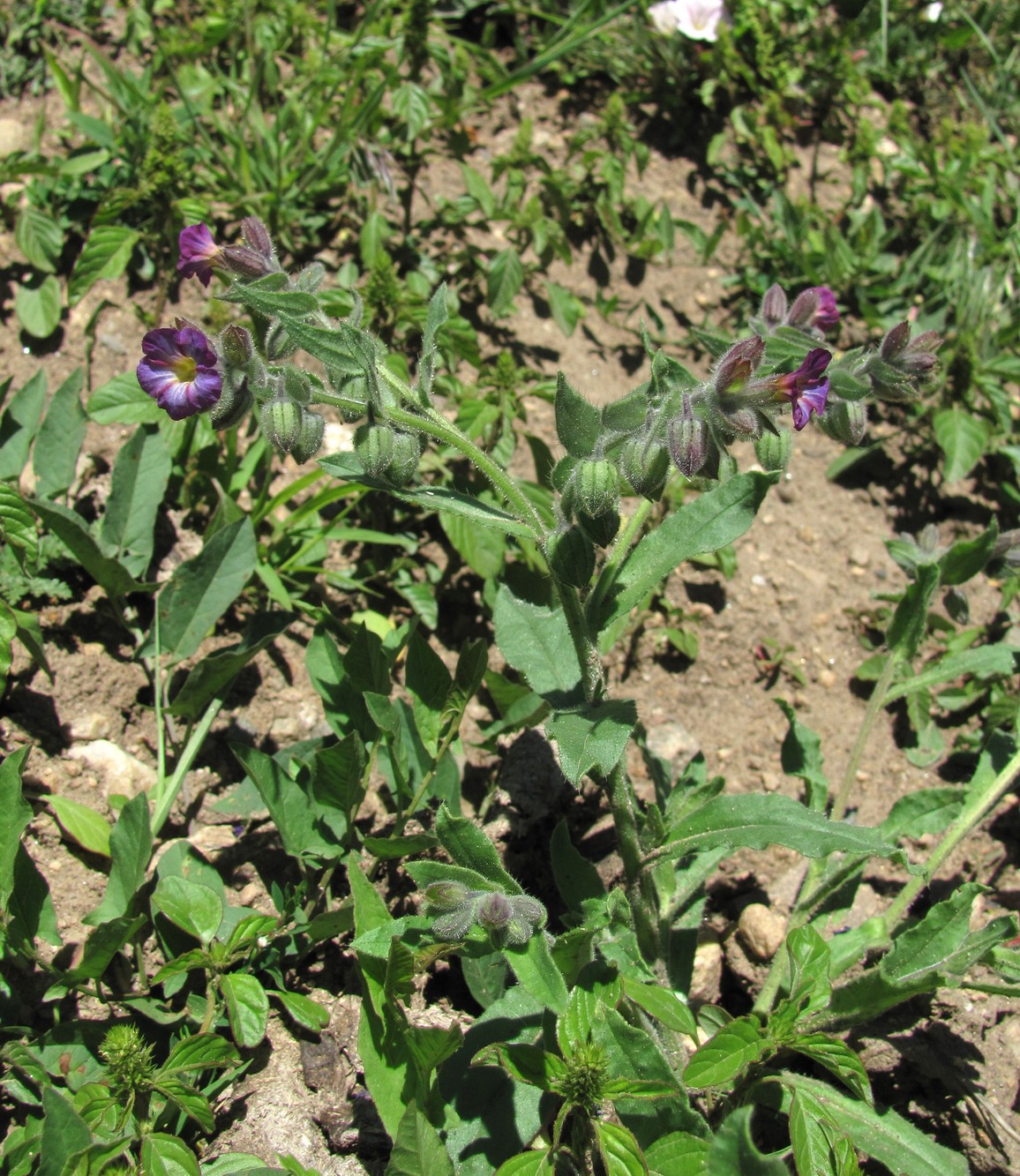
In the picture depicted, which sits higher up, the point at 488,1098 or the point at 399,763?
the point at 399,763

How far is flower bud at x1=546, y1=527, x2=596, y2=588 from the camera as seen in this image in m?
2.51

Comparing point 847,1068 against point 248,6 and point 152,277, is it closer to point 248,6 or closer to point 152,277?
point 152,277

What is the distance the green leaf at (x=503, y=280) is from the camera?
14.0 ft

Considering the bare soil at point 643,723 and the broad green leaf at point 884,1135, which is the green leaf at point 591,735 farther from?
the broad green leaf at point 884,1135

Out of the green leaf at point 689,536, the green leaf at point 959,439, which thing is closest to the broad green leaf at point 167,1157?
the green leaf at point 689,536

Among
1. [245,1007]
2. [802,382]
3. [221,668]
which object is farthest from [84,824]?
[802,382]

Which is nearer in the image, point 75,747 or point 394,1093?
point 394,1093

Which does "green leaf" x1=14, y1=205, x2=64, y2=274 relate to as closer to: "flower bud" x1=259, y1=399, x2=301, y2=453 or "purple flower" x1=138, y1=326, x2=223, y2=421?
"purple flower" x1=138, y1=326, x2=223, y2=421

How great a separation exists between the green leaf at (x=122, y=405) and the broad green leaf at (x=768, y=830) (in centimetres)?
225

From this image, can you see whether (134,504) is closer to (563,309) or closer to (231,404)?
(231,404)

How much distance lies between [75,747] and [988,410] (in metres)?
3.94

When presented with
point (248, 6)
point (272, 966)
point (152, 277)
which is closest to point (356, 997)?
point (272, 966)

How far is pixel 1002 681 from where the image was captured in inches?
153

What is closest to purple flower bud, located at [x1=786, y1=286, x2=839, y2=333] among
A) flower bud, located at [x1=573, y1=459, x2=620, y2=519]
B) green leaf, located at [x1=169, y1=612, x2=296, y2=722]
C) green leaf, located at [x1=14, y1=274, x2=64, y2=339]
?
flower bud, located at [x1=573, y1=459, x2=620, y2=519]
